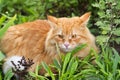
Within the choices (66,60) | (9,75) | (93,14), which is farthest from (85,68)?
(93,14)

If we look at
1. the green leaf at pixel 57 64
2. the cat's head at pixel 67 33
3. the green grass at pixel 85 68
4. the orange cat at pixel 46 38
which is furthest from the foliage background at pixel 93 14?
the green leaf at pixel 57 64

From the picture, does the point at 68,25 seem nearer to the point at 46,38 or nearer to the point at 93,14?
the point at 46,38

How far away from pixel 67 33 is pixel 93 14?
135 cm

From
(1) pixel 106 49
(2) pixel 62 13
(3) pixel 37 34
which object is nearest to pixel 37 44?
(3) pixel 37 34

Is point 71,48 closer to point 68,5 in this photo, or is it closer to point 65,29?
point 65,29

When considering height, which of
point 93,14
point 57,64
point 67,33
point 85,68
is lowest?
point 85,68

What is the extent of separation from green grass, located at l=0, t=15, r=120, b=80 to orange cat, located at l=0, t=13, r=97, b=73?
10 cm

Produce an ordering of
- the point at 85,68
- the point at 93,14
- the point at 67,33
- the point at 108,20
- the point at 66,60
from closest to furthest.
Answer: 1. the point at 67,33
2. the point at 66,60
3. the point at 85,68
4. the point at 108,20
5. the point at 93,14

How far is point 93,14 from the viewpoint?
6.04 meters

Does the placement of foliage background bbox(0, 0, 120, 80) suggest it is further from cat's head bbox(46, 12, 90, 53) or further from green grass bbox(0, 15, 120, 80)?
cat's head bbox(46, 12, 90, 53)

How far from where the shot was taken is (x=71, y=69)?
491 cm

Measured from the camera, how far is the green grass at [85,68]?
4832 millimetres

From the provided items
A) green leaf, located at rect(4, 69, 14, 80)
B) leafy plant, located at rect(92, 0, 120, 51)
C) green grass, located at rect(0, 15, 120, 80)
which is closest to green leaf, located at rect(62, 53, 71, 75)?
green grass, located at rect(0, 15, 120, 80)

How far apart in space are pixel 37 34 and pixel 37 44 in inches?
5.0
